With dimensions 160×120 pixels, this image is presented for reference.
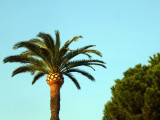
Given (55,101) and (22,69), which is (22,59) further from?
(55,101)

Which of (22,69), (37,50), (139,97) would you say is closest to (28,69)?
(22,69)

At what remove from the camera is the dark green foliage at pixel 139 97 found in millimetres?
18891

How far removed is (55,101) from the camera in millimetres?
19875

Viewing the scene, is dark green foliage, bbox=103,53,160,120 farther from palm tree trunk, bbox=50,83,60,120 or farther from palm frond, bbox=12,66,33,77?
palm frond, bbox=12,66,33,77

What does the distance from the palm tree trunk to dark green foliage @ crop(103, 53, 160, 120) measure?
454cm

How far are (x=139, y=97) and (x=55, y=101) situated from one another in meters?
6.07

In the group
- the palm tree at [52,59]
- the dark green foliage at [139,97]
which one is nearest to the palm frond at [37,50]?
the palm tree at [52,59]

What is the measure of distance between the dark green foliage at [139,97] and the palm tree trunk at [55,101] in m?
4.54

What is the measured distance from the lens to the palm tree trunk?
774 inches

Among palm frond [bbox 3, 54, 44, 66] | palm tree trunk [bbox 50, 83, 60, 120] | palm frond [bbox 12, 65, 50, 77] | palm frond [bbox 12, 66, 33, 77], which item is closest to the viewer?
palm tree trunk [bbox 50, 83, 60, 120]

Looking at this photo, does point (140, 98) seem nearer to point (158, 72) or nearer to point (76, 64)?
point (158, 72)

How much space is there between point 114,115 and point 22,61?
834cm

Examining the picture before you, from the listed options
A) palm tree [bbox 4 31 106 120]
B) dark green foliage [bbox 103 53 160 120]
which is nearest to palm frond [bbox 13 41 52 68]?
palm tree [bbox 4 31 106 120]

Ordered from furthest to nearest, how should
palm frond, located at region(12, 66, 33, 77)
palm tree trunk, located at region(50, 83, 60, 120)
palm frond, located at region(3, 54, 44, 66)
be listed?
palm frond, located at region(12, 66, 33, 77) < palm frond, located at region(3, 54, 44, 66) < palm tree trunk, located at region(50, 83, 60, 120)
